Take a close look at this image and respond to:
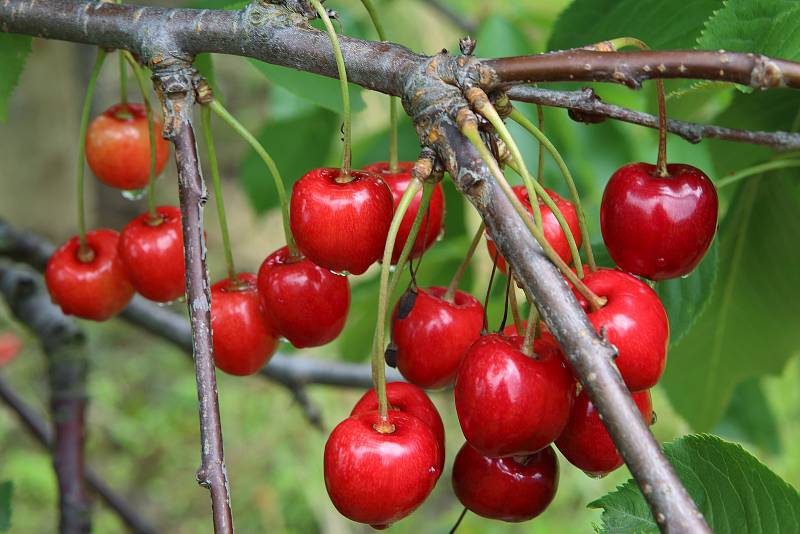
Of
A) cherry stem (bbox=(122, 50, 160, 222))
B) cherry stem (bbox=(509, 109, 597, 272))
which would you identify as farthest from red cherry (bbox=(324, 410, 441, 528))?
cherry stem (bbox=(122, 50, 160, 222))

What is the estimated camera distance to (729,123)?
1.36 metres

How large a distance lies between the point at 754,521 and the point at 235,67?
573 centimetres

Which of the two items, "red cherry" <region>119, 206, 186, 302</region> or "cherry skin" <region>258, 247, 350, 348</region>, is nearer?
"cherry skin" <region>258, 247, 350, 348</region>

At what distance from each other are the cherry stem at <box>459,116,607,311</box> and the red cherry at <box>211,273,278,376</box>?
45 cm

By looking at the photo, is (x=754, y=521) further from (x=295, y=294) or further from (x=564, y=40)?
(x=564, y=40)

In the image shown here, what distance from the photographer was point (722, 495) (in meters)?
0.83

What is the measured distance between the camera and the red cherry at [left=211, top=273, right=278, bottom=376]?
1.10 m

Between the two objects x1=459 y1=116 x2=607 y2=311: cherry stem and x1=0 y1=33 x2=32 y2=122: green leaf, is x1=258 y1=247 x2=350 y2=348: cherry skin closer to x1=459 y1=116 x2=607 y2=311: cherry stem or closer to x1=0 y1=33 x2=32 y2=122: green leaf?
x1=459 y1=116 x2=607 y2=311: cherry stem

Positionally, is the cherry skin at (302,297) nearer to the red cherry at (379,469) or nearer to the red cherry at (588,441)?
the red cherry at (379,469)

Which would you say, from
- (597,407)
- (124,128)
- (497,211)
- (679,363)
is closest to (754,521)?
(597,407)

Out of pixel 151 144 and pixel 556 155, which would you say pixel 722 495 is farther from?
pixel 151 144

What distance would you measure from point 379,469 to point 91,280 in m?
0.62

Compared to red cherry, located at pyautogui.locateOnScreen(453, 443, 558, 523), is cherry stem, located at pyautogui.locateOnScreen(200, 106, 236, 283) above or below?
above

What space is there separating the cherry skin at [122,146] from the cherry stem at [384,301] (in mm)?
620
